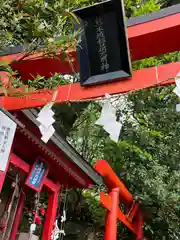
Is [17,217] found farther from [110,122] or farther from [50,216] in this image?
[110,122]

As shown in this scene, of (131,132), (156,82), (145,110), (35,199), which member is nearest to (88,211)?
(131,132)

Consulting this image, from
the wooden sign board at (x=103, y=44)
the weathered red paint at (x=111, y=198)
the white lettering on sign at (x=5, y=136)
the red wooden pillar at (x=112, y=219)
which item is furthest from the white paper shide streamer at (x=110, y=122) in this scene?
the red wooden pillar at (x=112, y=219)

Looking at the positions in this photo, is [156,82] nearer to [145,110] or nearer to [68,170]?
[68,170]

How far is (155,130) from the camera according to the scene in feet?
30.5

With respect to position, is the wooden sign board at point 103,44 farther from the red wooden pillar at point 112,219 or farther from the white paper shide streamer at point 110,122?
the red wooden pillar at point 112,219

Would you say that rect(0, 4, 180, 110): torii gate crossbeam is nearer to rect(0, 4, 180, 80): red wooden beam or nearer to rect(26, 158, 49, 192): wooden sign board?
rect(0, 4, 180, 80): red wooden beam

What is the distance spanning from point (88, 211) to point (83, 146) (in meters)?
2.35

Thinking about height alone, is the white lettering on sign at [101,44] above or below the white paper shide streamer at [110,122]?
above

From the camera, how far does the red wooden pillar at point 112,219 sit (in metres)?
6.43

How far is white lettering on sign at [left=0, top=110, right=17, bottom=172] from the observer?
3621 mm

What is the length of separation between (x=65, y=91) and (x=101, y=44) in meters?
0.73

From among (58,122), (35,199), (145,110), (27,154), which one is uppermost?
(145,110)

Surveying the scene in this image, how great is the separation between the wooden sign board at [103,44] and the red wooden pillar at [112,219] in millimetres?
3553

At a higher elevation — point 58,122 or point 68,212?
point 58,122
